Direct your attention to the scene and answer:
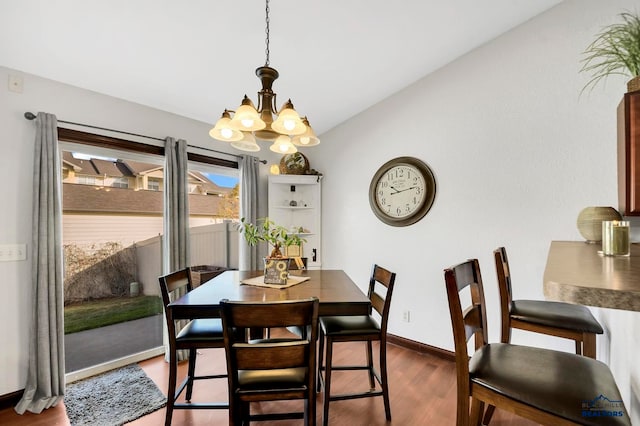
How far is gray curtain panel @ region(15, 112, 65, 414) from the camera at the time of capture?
2162 millimetres

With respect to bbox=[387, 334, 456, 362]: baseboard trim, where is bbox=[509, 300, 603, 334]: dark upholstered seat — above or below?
above

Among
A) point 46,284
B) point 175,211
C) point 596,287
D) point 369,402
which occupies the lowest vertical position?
point 369,402

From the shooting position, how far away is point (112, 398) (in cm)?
222

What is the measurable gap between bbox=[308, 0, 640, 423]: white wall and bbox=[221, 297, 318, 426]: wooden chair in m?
1.52

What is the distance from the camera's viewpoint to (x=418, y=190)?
303cm

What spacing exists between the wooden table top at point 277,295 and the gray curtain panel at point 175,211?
782 mm

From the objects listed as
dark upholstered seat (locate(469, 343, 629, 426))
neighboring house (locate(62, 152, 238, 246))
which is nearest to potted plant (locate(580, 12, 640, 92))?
dark upholstered seat (locate(469, 343, 629, 426))

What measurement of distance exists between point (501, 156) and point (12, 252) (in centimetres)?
383

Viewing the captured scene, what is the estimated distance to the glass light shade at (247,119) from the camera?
5.20 ft

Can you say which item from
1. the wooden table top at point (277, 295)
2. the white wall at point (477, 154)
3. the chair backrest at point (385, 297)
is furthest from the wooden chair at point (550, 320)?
the wooden table top at point (277, 295)

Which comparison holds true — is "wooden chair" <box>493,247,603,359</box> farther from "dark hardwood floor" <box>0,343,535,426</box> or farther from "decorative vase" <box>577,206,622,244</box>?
"dark hardwood floor" <box>0,343,535,426</box>

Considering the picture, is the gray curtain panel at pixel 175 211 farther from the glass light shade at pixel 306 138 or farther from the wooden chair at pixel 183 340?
the glass light shade at pixel 306 138

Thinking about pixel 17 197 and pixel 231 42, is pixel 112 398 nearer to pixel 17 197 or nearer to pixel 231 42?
pixel 17 197

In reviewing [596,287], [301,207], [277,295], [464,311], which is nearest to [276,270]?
[277,295]
